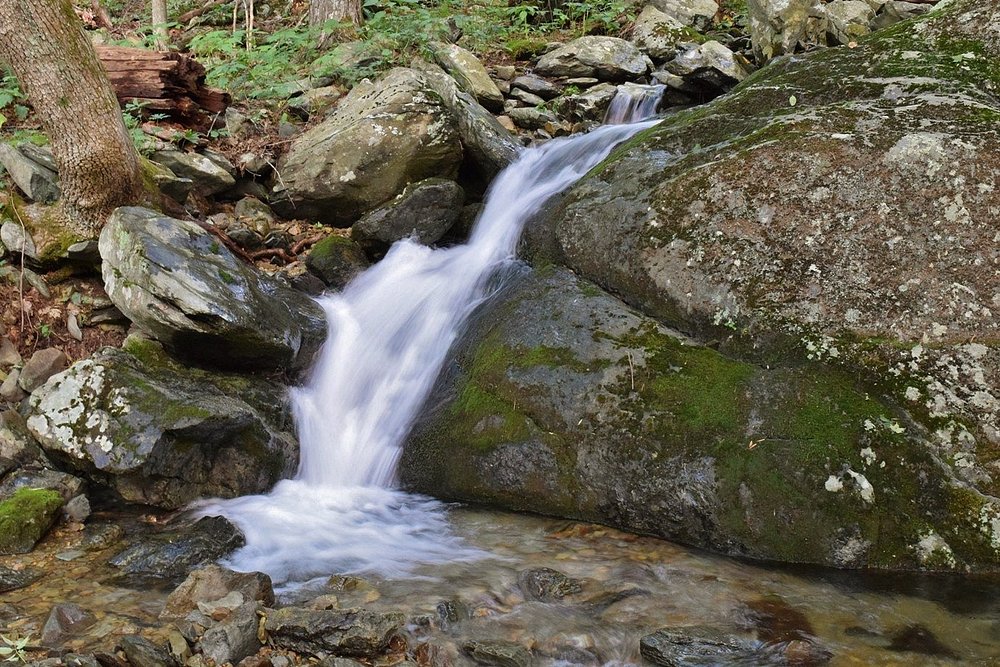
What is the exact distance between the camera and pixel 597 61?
10.7 meters

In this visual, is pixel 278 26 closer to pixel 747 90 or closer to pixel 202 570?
pixel 747 90

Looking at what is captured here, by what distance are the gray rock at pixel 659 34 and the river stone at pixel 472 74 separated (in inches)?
107

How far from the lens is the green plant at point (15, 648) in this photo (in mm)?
2979

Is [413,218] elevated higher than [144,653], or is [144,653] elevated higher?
[413,218]

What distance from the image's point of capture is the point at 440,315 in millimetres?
6320

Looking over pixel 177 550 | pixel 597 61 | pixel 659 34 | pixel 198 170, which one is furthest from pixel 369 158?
pixel 659 34

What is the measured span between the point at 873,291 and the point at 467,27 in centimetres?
917

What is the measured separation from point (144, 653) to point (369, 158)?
5510 mm

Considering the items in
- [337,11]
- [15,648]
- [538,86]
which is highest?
[337,11]

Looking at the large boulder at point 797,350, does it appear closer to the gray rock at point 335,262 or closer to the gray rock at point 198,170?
the gray rock at point 335,262

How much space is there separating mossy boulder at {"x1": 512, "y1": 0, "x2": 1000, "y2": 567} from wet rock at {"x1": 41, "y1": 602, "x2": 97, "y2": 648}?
373 centimetres

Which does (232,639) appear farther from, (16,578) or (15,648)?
(16,578)

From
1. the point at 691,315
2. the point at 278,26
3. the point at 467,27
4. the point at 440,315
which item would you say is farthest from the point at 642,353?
the point at 278,26

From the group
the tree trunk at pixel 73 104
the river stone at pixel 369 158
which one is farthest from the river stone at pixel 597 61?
the tree trunk at pixel 73 104
